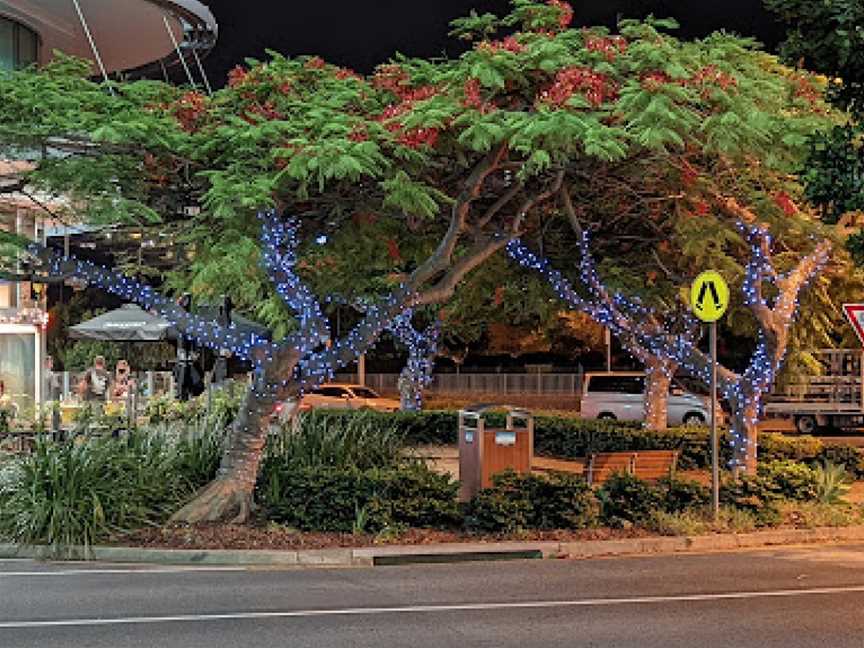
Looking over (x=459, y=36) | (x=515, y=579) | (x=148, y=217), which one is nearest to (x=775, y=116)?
(x=459, y=36)

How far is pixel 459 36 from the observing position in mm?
15711

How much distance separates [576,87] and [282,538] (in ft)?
20.6

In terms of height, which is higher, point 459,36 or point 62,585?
point 459,36

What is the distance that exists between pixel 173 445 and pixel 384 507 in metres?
3.23

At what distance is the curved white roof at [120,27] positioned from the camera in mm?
30344

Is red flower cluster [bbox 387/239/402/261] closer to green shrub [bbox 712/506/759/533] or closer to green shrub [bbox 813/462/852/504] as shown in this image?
green shrub [bbox 712/506/759/533]

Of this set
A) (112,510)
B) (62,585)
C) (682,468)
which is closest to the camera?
(62,585)

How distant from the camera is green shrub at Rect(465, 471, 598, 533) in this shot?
15.3m

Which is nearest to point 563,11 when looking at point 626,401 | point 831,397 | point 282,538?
point 282,538

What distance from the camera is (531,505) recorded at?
1545 cm

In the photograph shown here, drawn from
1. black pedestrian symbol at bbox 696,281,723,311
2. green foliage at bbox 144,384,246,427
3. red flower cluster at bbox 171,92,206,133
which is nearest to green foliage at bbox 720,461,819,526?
black pedestrian symbol at bbox 696,281,723,311

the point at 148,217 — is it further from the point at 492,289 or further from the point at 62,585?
the point at 492,289

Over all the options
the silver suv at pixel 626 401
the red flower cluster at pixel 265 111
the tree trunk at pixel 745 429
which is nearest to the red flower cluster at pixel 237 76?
the red flower cluster at pixel 265 111

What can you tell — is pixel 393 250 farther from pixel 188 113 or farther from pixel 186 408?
pixel 186 408
